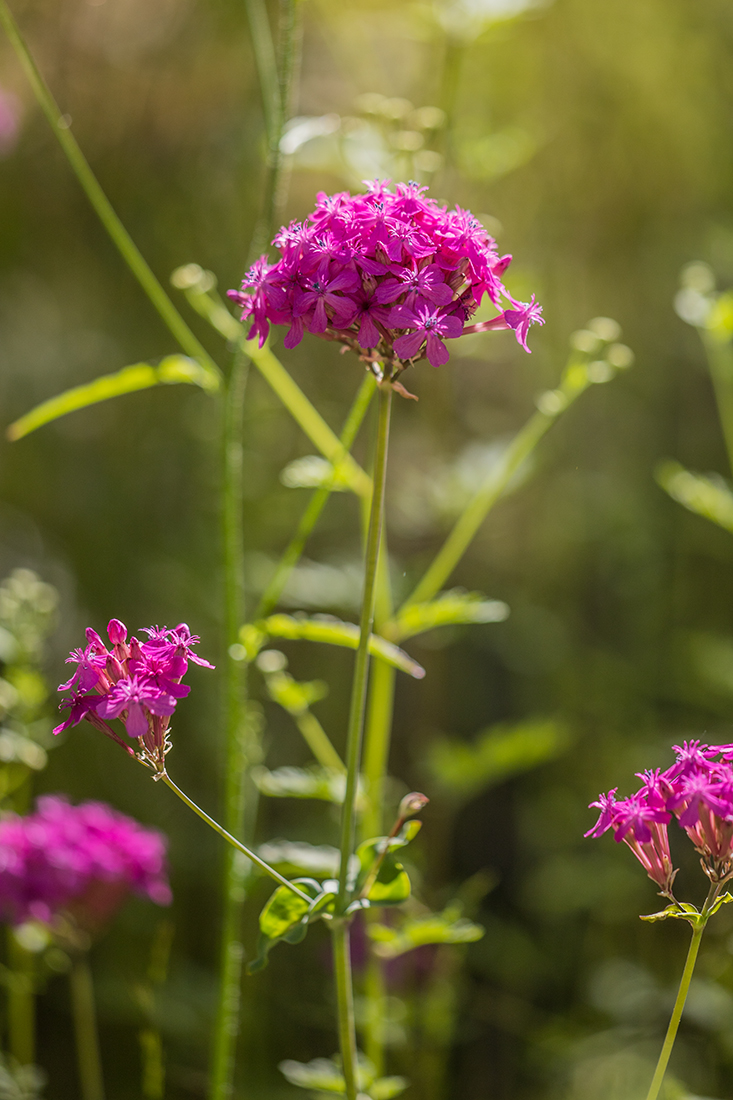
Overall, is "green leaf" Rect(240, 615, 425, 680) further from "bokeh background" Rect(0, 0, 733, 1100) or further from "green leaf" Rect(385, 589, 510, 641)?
"bokeh background" Rect(0, 0, 733, 1100)

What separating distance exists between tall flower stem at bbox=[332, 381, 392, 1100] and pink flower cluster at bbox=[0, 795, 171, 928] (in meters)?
0.54

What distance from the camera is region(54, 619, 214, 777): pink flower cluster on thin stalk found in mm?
788

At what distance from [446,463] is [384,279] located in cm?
115

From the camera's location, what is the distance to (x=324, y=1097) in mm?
1669

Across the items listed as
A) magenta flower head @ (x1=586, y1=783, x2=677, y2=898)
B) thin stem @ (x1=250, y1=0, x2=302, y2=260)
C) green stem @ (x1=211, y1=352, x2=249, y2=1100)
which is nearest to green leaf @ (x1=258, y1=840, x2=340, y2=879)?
green stem @ (x1=211, y1=352, x2=249, y2=1100)

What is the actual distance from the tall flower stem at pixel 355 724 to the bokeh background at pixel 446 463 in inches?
46.0

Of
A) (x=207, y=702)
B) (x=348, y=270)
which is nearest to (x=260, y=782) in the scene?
(x=348, y=270)

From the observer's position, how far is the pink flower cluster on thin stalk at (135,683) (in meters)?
0.79

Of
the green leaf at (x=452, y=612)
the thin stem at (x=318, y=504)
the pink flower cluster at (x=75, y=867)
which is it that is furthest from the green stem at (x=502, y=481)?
the pink flower cluster at (x=75, y=867)

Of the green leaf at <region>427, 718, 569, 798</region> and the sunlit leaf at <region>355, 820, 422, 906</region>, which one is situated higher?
the green leaf at <region>427, 718, 569, 798</region>

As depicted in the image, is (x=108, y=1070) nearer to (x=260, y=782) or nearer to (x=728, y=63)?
(x=260, y=782)

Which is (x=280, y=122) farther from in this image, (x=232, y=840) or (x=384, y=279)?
(x=232, y=840)

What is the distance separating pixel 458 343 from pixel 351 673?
1.41 metres

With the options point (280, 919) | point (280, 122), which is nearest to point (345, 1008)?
point (280, 919)
